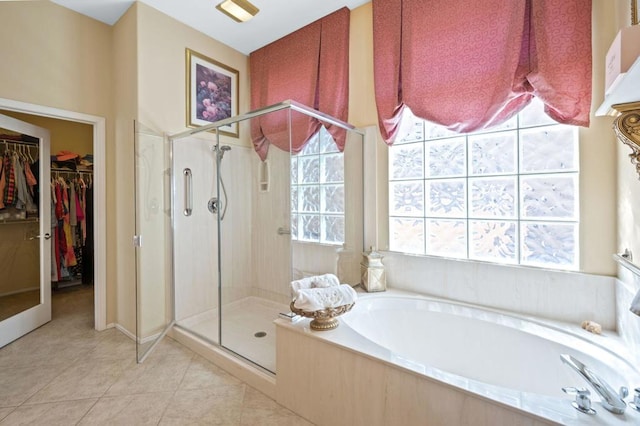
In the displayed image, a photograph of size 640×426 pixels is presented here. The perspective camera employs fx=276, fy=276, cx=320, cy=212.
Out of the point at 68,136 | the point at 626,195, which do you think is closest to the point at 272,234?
the point at 626,195

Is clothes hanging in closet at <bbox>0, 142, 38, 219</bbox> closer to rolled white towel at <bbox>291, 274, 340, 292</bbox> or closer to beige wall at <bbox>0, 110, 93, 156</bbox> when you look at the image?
beige wall at <bbox>0, 110, 93, 156</bbox>

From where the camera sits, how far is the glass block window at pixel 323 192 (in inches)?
90.0

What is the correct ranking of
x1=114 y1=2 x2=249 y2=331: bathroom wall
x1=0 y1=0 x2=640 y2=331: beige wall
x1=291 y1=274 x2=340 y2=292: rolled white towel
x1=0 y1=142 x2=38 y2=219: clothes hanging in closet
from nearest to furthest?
x1=291 y1=274 x2=340 y2=292: rolled white towel < x1=0 y1=0 x2=640 y2=331: beige wall < x1=114 y1=2 x2=249 y2=331: bathroom wall < x1=0 y1=142 x2=38 y2=219: clothes hanging in closet

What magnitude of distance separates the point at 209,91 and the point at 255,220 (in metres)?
1.47

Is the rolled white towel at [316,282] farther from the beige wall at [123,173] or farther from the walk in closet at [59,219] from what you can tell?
the walk in closet at [59,219]

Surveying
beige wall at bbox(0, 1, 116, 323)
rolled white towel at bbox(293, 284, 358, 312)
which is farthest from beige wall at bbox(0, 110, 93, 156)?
rolled white towel at bbox(293, 284, 358, 312)

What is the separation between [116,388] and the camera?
5.67 ft

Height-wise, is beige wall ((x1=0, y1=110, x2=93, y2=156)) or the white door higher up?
beige wall ((x1=0, y1=110, x2=93, y2=156))

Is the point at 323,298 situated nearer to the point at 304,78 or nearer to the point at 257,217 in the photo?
the point at 257,217

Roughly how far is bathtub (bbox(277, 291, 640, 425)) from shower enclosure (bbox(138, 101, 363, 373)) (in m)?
0.52

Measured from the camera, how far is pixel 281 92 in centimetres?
279

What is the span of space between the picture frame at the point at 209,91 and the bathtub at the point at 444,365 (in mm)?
1889

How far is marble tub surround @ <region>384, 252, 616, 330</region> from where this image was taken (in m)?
1.53

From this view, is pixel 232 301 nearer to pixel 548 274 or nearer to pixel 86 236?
pixel 548 274
